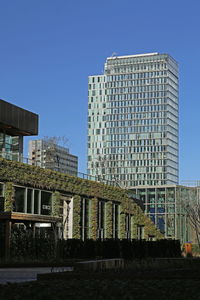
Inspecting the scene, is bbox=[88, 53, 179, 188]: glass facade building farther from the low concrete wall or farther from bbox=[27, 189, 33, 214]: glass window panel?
the low concrete wall

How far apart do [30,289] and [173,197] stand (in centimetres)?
8431

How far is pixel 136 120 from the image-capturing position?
19300 centimetres

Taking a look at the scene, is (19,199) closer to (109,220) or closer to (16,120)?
(16,120)

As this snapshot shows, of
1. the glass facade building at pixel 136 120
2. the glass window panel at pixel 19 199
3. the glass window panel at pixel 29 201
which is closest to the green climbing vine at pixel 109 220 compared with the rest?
the glass window panel at pixel 29 201

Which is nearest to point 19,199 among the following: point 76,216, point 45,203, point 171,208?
point 45,203

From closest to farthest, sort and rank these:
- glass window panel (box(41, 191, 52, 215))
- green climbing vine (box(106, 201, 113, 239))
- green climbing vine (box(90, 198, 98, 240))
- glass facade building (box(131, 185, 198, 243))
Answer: glass window panel (box(41, 191, 52, 215)) < green climbing vine (box(90, 198, 98, 240)) < green climbing vine (box(106, 201, 113, 239)) < glass facade building (box(131, 185, 198, 243))

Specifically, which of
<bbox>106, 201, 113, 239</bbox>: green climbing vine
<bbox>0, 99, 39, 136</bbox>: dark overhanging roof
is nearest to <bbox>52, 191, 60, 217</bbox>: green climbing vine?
<bbox>0, 99, 39, 136</bbox>: dark overhanging roof

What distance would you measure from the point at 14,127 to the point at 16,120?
2.11 feet

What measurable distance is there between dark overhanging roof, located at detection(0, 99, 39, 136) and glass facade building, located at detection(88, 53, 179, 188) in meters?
141

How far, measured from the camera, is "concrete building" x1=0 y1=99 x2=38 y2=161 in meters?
43.7

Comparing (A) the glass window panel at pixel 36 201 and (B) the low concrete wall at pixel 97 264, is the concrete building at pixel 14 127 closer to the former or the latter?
(A) the glass window panel at pixel 36 201

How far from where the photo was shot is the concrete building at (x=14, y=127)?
4372 centimetres

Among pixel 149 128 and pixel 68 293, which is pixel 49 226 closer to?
pixel 68 293

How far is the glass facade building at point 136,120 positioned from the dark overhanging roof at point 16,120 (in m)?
141
